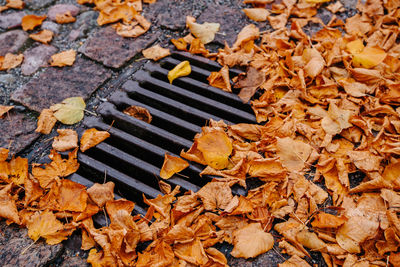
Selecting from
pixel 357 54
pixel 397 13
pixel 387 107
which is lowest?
pixel 387 107

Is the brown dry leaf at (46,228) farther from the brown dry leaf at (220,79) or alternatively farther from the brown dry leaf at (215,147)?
the brown dry leaf at (220,79)

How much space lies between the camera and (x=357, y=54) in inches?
68.0

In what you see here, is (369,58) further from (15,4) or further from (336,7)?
(15,4)

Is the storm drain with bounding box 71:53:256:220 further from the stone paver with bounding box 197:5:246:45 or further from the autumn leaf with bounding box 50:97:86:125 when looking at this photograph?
the stone paver with bounding box 197:5:246:45

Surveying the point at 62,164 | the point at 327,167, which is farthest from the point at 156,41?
the point at 327,167

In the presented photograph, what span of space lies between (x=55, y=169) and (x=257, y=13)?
1.52 m

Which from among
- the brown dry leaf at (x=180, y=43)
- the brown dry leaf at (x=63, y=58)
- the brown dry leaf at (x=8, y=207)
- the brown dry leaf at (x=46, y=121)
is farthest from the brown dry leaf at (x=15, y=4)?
the brown dry leaf at (x=8, y=207)

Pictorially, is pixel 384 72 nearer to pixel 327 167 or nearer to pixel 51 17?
pixel 327 167

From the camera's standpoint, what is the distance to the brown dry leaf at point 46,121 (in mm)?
1542

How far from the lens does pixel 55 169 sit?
1.40 metres

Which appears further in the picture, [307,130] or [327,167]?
[307,130]

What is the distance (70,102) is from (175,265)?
1011 mm

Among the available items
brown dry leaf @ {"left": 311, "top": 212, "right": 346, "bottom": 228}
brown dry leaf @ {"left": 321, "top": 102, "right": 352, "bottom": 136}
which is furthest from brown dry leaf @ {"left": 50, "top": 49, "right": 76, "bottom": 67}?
brown dry leaf @ {"left": 311, "top": 212, "right": 346, "bottom": 228}

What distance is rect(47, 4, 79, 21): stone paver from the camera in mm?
2141
